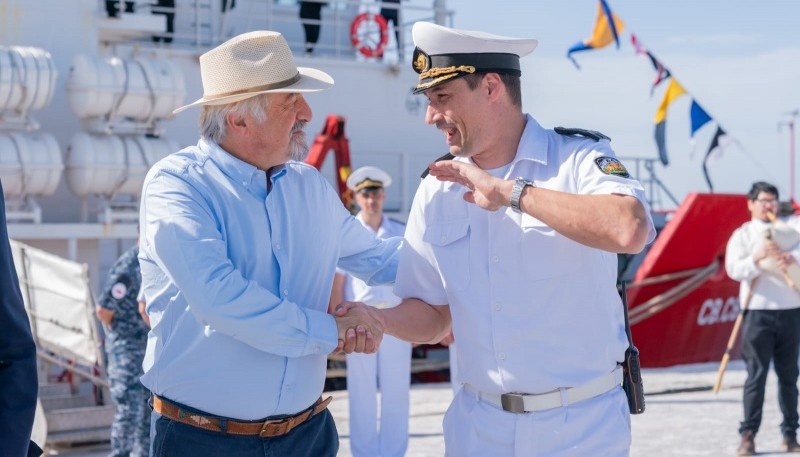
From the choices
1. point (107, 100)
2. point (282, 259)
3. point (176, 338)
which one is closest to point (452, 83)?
point (282, 259)

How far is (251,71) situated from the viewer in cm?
349

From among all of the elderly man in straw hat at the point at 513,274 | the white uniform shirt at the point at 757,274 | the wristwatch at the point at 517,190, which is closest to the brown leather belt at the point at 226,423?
the elderly man in straw hat at the point at 513,274

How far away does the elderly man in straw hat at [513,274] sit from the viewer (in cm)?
332

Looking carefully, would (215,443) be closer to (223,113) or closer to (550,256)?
(223,113)

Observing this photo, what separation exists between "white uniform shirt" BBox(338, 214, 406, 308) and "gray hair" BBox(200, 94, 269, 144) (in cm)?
448

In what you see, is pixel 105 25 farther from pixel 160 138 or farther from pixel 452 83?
pixel 452 83

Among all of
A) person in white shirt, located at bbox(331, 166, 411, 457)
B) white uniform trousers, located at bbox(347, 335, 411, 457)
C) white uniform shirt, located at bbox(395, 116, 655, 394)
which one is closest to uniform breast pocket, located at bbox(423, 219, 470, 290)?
white uniform shirt, located at bbox(395, 116, 655, 394)

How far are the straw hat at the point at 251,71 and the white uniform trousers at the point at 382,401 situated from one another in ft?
Answer: 15.5

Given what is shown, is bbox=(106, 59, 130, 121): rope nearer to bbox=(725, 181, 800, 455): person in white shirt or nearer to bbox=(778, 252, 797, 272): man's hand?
bbox=(725, 181, 800, 455): person in white shirt

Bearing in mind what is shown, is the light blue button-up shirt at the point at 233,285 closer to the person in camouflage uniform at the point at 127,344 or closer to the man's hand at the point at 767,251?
the person in camouflage uniform at the point at 127,344

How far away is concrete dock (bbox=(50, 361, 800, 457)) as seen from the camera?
8422 mm

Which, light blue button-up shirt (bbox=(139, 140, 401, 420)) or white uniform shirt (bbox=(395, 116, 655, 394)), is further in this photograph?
white uniform shirt (bbox=(395, 116, 655, 394))

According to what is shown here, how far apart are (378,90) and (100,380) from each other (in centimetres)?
809

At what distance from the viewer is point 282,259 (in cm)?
343
